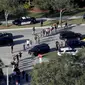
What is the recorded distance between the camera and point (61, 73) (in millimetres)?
25141

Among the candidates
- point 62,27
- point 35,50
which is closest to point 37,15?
point 62,27

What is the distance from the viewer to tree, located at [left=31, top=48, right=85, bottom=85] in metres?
25.1

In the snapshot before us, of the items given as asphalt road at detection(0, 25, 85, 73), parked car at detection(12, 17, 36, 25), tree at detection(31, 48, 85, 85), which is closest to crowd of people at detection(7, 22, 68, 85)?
asphalt road at detection(0, 25, 85, 73)

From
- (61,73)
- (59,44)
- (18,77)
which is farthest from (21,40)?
(61,73)

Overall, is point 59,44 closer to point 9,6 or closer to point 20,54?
point 20,54

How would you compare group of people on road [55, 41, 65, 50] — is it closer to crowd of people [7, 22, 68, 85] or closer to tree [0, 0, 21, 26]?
crowd of people [7, 22, 68, 85]

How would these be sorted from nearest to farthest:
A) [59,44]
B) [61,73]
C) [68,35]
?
[61,73] → [59,44] → [68,35]

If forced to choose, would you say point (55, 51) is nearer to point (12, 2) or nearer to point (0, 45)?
point (0, 45)

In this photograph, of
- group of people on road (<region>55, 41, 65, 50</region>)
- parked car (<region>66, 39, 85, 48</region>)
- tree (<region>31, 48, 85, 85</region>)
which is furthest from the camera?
group of people on road (<region>55, 41, 65, 50</region>)

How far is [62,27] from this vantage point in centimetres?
6462

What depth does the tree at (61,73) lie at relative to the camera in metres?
25.1

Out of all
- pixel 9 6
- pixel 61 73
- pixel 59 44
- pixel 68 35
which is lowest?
pixel 59 44

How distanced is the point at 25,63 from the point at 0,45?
363 inches

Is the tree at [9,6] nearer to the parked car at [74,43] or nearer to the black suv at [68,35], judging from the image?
the black suv at [68,35]
